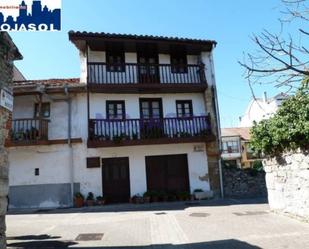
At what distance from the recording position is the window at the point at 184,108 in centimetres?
1942

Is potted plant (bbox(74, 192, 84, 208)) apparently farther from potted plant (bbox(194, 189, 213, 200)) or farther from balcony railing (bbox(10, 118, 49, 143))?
potted plant (bbox(194, 189, 213, 200))

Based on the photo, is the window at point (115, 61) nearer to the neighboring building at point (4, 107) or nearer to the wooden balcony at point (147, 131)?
the wooden balcony at point (147, 131)

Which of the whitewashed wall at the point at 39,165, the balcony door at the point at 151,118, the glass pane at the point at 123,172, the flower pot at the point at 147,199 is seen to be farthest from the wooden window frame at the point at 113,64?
the flower pot at the point at 147,199

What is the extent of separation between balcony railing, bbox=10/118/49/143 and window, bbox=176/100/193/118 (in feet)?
22.1

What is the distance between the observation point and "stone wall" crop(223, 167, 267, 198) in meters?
19.1

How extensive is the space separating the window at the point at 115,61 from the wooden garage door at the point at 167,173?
4.85m

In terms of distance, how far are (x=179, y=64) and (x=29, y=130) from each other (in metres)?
8.42

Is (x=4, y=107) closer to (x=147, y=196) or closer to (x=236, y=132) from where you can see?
(x=147, y=196)

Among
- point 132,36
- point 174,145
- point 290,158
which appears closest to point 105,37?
point 132,36

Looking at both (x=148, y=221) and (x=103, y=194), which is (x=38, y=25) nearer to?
(x=148, y=221)

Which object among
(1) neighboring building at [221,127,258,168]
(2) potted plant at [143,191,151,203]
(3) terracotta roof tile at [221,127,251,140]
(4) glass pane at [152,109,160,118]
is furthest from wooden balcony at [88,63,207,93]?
(3) terracotta roof tile at [221,127,251,140]

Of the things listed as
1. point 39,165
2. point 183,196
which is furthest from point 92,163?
point 183,196

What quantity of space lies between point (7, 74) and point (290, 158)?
754 cm

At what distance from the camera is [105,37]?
18328 mm
